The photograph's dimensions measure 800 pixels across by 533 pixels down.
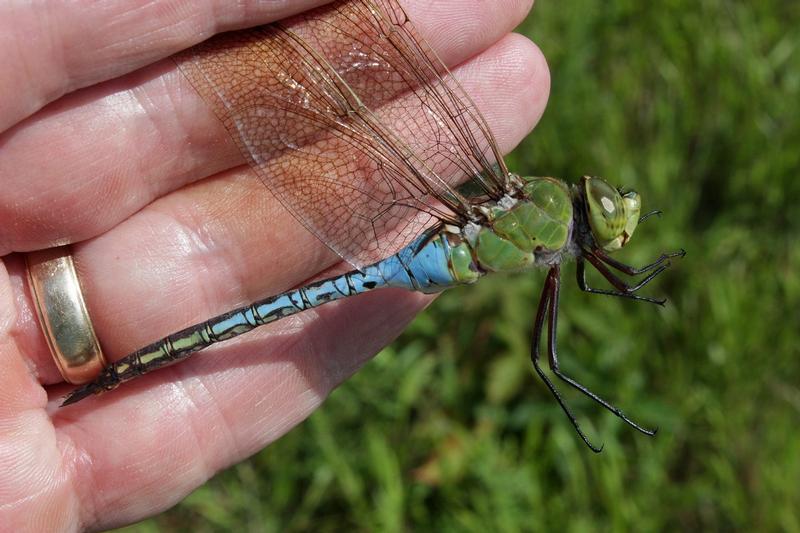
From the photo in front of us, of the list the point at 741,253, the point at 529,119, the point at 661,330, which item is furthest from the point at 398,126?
the point at 741,253

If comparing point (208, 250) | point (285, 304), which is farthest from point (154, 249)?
point (285, 304)

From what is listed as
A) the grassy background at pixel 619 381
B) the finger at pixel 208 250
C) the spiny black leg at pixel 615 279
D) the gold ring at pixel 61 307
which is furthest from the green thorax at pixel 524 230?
the gold ring at pixel 61 307

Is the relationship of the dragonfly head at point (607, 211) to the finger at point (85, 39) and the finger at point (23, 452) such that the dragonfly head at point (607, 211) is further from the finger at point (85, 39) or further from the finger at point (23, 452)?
the finger at point (23, 452)

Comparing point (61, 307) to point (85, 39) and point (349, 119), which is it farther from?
point (349, 119)

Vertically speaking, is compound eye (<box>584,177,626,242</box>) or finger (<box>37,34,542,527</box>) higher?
compound eye (<box>584,177,626,242</box>)

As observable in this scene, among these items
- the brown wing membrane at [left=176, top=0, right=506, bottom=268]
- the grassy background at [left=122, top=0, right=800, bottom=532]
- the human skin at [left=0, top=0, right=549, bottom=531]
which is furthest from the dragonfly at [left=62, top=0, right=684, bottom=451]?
the grassy background at [left=122, top=0, right=800, bottom=532]

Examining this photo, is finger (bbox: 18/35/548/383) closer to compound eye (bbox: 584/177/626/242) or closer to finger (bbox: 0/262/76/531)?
finger (bbox: 0/262/76/531)
